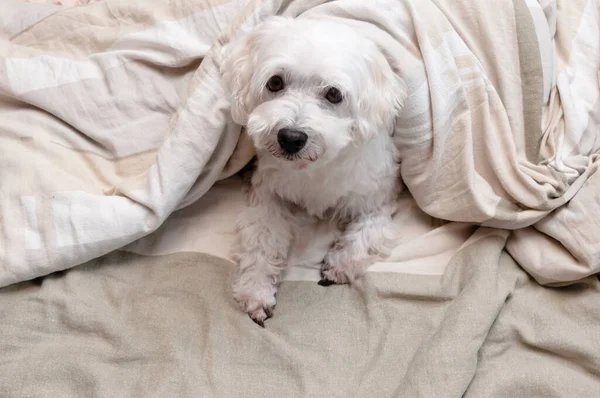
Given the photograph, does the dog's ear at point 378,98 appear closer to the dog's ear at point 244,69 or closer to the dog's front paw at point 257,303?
the dog's ear at point 244,69

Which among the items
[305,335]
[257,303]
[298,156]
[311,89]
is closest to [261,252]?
[257,303]

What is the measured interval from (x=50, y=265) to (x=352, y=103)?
90cm

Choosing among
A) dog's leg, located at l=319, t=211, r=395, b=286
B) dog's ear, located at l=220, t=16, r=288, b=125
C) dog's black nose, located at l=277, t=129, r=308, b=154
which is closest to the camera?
dog's black nose, located at l=277, t=129, r=308, b=154

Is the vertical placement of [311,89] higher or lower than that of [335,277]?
higher

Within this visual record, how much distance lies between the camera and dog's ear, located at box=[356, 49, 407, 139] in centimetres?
130

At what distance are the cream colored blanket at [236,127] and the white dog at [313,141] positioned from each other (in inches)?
3.3

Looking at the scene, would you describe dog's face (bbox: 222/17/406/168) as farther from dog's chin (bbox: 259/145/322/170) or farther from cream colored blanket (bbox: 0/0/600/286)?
cream colored blanket (bbox: 0/0/600/286)

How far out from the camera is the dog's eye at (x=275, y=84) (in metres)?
1.29

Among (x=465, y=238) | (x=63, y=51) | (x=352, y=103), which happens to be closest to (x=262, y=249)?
(x=352, y=103)

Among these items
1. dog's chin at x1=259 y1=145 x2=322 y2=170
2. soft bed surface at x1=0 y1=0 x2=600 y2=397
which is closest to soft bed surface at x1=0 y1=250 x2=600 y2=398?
soft bed surface at x1=0 y1=0 x2=600 y2=397

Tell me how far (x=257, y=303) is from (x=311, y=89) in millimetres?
600

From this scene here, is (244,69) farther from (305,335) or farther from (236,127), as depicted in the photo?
(305,335)

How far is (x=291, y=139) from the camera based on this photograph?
47.9 inches

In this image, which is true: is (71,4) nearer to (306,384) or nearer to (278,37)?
(278,37)
